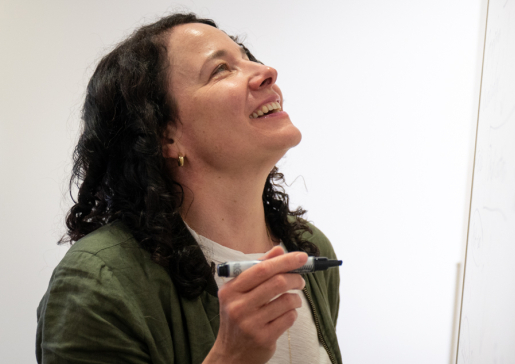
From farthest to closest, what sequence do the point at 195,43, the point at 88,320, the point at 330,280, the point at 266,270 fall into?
the point at 330,280 → the point at 195,43 → the point at 88,320 → the point at 266,270

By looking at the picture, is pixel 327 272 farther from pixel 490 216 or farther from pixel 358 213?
pixel 358 213

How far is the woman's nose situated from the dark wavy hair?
188 mm

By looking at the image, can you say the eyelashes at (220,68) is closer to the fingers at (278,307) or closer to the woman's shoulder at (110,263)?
the woman's shoulder at (110,263)

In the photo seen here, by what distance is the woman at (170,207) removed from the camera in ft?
2.58

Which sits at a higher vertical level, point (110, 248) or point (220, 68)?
point (220, 68)

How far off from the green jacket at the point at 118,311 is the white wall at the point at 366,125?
103 centimetres

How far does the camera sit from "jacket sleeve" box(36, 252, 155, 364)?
2.45ft

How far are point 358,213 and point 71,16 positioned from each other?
1.43 metres

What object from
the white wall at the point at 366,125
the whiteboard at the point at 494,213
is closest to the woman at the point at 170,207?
the whiteboard at the point at 494,213

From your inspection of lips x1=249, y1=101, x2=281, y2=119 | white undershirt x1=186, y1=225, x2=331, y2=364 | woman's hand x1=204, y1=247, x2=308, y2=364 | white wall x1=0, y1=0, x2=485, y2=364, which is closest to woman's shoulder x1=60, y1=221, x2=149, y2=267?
white undershirt x1=186, y1=225, x2=331, y2=364

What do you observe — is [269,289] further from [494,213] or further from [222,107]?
[494,213]

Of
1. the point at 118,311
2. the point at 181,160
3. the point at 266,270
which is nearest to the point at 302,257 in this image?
Answer: the point at 266,270

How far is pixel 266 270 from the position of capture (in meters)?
0.64

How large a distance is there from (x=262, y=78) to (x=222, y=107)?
0.38 ft
